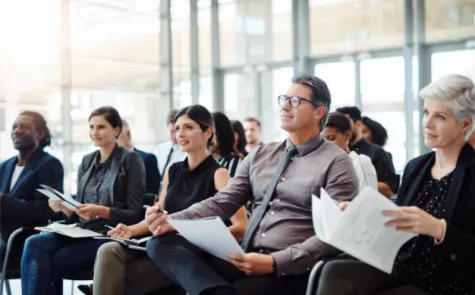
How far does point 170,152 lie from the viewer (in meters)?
5.57

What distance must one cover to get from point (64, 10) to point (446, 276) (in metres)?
8.04

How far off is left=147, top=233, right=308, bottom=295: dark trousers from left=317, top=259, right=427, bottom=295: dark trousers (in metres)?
0.24

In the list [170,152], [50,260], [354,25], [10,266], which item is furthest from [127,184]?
[354,25]

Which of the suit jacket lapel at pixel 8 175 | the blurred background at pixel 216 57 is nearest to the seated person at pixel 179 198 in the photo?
the suit jacket lapel at pixel 8 175

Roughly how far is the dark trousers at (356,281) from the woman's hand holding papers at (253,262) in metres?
0.21

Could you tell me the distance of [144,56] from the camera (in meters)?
10.2

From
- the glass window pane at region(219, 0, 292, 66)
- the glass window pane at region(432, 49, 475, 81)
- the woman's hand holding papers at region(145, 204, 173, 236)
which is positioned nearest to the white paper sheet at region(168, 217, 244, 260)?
the woman's hand holding papers at region(145, 204, 173, 236)

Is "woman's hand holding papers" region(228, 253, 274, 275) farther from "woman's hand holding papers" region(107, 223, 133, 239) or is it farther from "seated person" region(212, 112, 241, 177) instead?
"seated person" region(212, 112, 241, 177)

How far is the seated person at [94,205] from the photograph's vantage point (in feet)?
10.4

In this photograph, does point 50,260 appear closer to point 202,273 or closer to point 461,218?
point 202,273

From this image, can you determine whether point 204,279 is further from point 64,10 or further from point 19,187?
point 64,10

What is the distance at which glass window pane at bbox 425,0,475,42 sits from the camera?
27.0 ft

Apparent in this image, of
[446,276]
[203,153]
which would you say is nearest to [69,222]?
[203,153]

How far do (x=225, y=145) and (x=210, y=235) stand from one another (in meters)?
1.93
